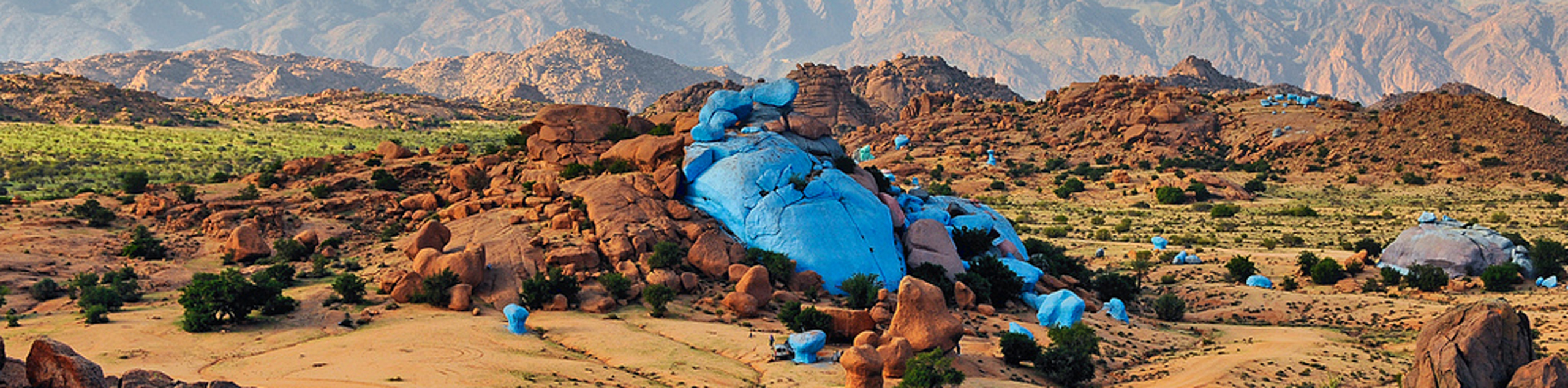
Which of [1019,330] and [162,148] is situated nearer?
[1019,330]

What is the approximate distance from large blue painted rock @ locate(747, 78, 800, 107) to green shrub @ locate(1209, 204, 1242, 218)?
3931 cm

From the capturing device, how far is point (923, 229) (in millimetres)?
36344

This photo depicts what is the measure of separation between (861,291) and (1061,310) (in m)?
6.25

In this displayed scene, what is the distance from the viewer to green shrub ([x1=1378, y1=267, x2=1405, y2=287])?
3888cm

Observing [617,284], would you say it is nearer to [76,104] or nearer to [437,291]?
[437,291]

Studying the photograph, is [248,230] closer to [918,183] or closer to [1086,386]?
[1086,386]

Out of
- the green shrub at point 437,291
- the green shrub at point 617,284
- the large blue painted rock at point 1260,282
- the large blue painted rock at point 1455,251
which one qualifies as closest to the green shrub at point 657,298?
the green shrub at point 617,284

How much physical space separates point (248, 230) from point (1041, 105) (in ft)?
334

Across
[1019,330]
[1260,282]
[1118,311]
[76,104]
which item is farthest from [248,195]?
[76,104]

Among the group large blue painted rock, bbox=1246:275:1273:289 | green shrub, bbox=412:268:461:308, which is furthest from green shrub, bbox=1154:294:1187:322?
green shrub, bbox=412:268:461:308

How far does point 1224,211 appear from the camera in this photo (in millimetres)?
68188

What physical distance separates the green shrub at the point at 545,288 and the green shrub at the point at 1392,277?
1196 inches

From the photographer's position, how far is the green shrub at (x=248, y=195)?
43.2 meters

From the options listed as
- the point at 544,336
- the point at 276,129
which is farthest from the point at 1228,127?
the point at 276,129
